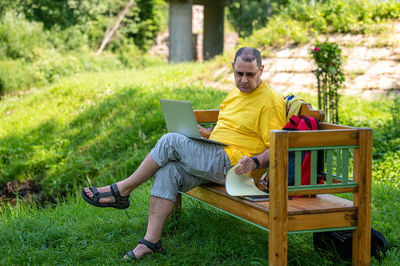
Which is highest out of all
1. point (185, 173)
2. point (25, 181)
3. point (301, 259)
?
point (185, 173)

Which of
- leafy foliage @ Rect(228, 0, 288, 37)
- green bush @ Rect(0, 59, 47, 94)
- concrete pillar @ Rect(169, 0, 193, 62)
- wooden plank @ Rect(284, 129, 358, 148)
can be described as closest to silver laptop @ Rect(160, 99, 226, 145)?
wooden plank @ Rect(284, 129, 358, 148)

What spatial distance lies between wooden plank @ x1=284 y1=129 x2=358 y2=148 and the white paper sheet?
1.58 ft

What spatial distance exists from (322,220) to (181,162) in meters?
1.14

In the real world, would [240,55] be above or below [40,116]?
above

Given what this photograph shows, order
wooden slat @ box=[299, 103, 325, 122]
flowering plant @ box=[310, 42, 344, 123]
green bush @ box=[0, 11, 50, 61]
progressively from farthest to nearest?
→ green bush @ box=[0, 11, 50, 61], flowering plant @ box=[310, 42, 344, 123], wooden slat @ box=[299, 103, 325, 122]

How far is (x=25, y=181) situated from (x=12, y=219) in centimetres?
364

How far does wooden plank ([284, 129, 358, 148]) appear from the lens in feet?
9.77

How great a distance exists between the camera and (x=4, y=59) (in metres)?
15.5

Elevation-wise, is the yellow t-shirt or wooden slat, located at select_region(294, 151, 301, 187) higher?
the yellow t-shirt

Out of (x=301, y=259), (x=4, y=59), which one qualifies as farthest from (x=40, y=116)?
(x=301, y=259)

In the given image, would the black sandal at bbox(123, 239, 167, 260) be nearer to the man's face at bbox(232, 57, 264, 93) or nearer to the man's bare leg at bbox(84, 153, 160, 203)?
the man's bare leg at bbox(84, 153, 160, 203)

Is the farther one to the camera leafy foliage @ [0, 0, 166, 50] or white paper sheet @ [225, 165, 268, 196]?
leafy foliage @ [0, 0, 166, 50]

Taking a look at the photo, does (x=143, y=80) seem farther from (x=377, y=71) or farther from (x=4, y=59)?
(x=4, y=59)

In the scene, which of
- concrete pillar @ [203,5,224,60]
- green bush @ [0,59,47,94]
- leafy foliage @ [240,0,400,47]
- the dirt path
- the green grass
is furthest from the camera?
concrete pillar @ [203,5,224,60]
